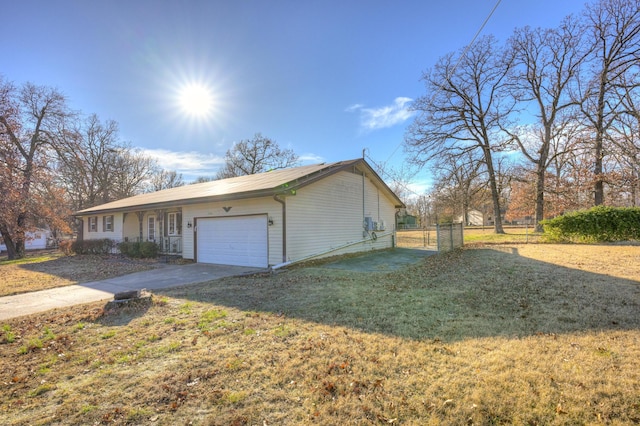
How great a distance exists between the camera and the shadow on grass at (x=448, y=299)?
448cm

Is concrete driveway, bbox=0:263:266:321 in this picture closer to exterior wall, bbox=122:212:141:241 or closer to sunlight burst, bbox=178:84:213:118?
sunlight burst, bbox=178:84:213:118

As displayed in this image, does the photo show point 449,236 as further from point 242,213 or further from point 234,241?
point 234,241

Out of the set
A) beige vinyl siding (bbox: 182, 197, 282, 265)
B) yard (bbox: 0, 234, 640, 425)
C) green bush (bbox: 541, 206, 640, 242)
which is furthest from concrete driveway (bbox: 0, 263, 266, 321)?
green bush (bbox: 541, 206, 640, 242)

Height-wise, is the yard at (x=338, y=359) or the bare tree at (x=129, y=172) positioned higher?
the bare tree at (x=129, y=172)

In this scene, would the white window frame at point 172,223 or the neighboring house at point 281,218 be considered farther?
the white window frame at point 172,223

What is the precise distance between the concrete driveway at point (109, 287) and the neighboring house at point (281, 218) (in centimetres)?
122

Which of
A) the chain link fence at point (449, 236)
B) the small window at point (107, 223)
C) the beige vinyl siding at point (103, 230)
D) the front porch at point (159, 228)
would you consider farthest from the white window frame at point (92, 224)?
the chain link fence at point (449, 236)

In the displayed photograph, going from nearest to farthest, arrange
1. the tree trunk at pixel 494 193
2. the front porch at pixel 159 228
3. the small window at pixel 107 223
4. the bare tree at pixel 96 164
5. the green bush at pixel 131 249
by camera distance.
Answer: the green bush at pixel 131 249, the front porch at pixel 159 228, the small window at pixel 107 223, the tree trunk at pixel 494 193, the bare tree at pixel 96 164

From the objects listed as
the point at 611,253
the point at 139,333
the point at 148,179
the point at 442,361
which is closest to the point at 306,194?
the point at 139,333

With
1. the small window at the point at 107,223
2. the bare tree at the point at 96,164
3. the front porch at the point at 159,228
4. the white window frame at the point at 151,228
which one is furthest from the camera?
the bare tree at the point at 96,164

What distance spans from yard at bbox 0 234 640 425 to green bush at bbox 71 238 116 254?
1364 cm

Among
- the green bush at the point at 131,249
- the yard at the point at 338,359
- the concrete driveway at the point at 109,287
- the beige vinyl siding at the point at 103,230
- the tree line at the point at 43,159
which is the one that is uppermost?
the tree line at the point at 43,159

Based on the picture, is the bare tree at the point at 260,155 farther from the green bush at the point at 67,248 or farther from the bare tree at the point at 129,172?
the green bush at the point at 67,248

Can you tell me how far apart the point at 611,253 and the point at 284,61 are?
14211 mm
